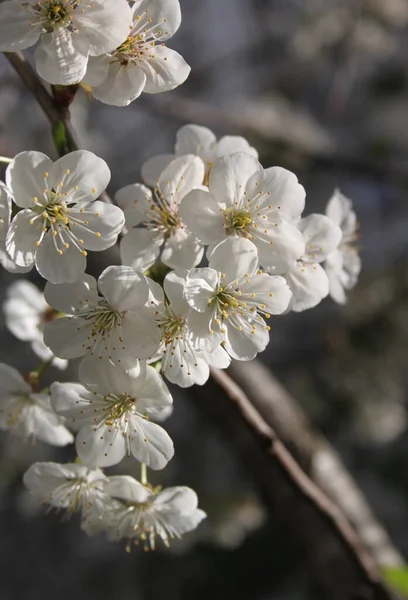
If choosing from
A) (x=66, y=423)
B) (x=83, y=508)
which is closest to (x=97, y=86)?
(x=66, y=423)

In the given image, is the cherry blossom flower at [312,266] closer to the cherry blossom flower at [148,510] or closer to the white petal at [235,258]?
the white petal at [235,258]

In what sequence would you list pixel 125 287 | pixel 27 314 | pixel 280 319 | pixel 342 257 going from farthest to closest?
pixel 280 319 → pixel 27 314 → pixel 342 257 → pixel 125 287

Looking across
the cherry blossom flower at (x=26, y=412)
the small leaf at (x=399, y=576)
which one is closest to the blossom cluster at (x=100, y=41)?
the cherry blossom flower at (x=26, y=412)

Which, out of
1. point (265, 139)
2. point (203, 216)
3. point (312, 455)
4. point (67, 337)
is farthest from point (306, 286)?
point (265, 139)

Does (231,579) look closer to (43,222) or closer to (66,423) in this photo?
(66,423)

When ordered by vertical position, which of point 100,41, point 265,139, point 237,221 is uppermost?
point 100,41

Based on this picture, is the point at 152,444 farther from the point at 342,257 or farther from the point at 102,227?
the point at 342,257

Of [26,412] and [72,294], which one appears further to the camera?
[26,412]
